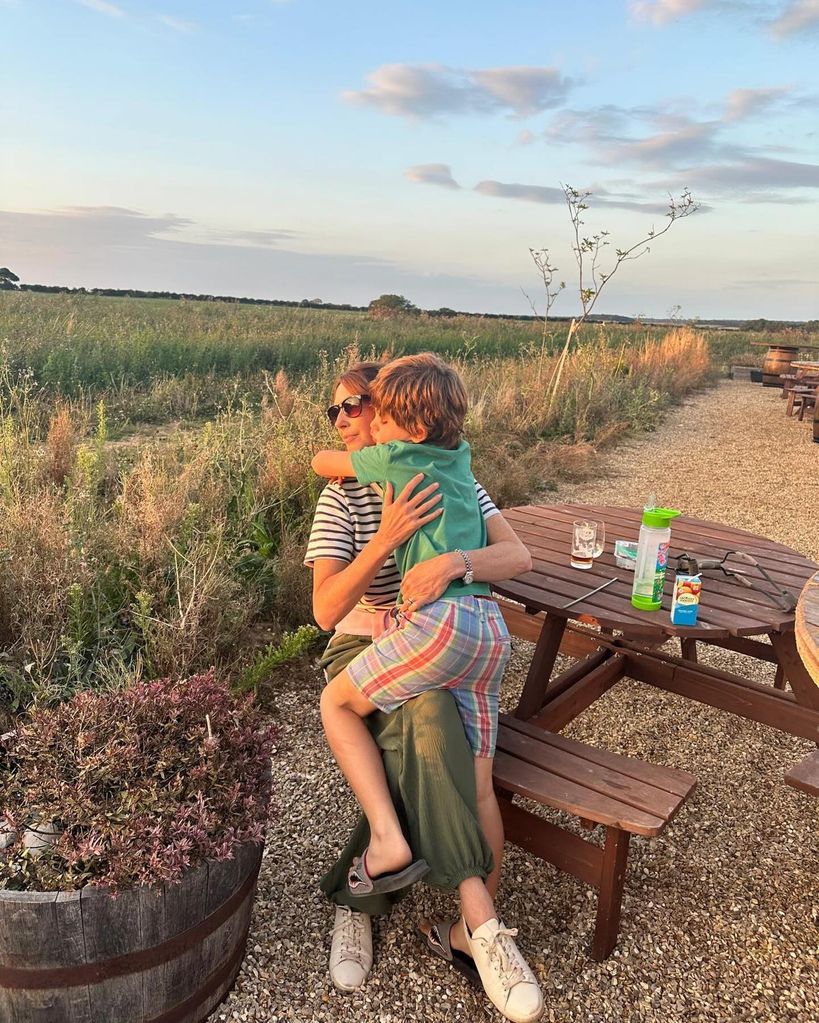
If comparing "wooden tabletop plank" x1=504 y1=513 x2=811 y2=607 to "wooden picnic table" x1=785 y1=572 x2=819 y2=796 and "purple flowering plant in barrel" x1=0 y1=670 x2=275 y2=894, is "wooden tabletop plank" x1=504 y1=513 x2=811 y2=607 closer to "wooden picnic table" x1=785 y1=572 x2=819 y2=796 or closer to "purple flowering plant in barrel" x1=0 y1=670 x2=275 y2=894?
"wooden picnic table" x1=785 y1=572 x2=819 y2=796

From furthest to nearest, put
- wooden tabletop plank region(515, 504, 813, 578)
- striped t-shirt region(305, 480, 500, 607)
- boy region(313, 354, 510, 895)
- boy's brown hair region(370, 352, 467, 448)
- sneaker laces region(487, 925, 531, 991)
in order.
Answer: wooden tabletop plank region(515, 504, 813, 578) < striped t-shirt region(305, 480, 500, 607) < boy's brown hair region(370, 352, 467, 448) < boy region(313, 354, 510, 895) < sneaker laces region(487, 925, 531, 991)

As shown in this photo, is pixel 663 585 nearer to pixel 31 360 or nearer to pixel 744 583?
pixel 744 583

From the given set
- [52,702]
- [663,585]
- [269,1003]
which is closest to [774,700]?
[663,585]

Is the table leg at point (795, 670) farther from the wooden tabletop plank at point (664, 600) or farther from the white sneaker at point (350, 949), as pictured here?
the white sneaker at point (350, 949)

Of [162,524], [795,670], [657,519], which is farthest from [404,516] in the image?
[162,524]

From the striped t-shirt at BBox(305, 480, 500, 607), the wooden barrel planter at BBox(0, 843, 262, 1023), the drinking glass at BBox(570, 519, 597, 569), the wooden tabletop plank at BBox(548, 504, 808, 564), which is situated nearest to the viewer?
the wooden barrel planter at BBox(0, 843, 262, 1023)

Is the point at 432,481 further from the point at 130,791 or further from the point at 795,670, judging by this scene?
the point at 795,670

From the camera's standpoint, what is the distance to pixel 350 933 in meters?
1.98

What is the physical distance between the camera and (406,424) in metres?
2.01

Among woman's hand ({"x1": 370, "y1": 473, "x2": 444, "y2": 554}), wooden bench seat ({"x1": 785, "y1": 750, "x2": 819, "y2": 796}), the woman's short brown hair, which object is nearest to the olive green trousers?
woman's hand ({"x1": 370, "y1": 473, "x2": 444, "y2": 554})

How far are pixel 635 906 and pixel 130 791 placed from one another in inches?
58.9

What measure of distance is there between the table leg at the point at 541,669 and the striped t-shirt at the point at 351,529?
612 mm

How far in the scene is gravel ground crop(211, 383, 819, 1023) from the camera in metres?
1.89

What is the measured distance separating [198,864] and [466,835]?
62 centimetres
